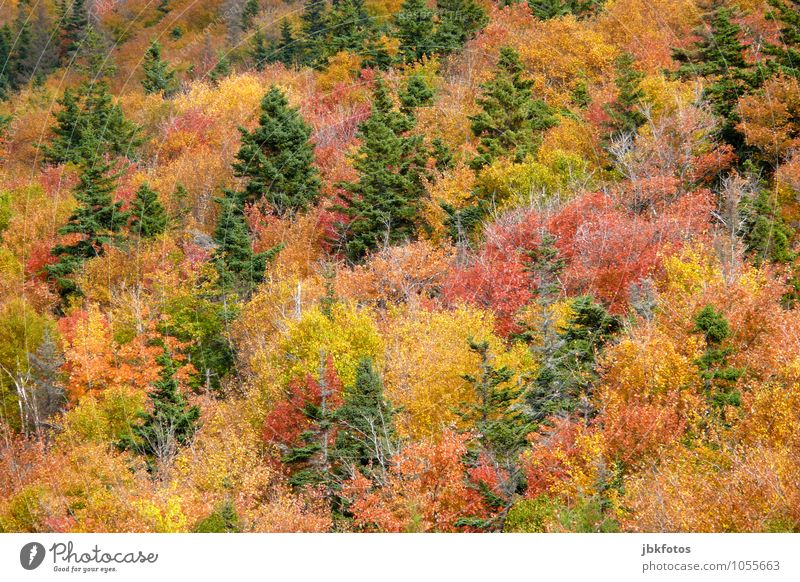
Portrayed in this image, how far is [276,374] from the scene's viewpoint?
5350 cm

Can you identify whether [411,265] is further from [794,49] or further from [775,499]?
[775,499]

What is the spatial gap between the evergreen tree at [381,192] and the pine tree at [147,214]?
12.5 meters

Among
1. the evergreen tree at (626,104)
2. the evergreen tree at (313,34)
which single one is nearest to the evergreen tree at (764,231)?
the evergreen tree at (626,104)

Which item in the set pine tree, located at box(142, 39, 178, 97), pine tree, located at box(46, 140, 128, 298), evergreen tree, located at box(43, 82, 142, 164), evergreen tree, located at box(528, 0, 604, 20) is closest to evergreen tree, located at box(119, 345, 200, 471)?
pine tree, located at box(46, 140, 128, 298)

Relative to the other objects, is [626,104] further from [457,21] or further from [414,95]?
[457,21]

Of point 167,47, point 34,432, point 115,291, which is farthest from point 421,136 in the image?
point 167,47

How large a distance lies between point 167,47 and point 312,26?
38859mm

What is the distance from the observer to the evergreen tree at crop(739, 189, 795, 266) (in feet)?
163

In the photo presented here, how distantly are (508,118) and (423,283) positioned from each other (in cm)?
1489

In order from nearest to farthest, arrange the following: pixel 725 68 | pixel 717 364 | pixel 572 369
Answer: pixel 717 364 → pixel 572 369 → pixel 725 68

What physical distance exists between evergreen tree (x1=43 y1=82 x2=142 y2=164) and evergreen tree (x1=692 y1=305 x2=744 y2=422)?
52.1 metres

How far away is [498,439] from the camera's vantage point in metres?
34.3

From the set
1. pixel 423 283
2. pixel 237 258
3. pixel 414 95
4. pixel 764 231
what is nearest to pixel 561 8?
pixel 414 95

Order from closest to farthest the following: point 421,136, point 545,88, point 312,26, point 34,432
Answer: point 34,432 < point 421,136 < point 545,88 < point 312,26
